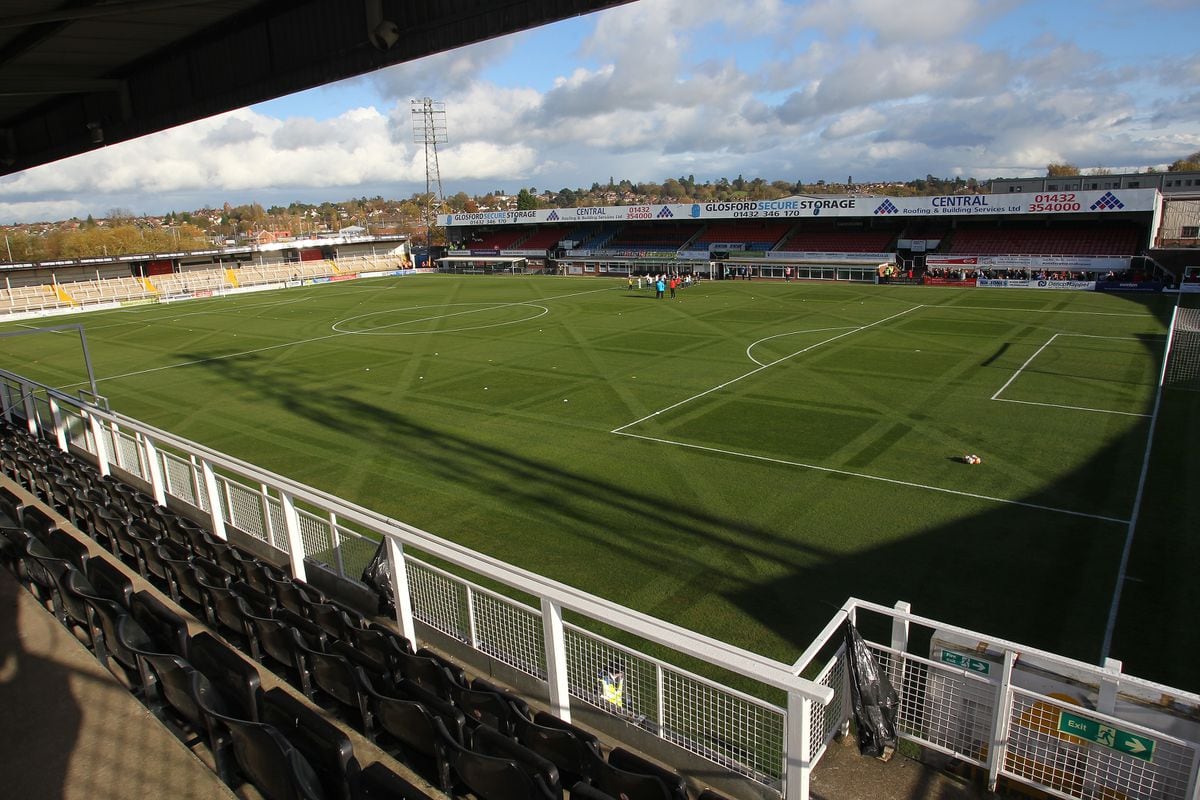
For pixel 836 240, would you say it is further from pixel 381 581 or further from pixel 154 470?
pixel 381 581

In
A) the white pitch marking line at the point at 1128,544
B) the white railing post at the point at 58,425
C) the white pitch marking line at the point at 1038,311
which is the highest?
the white railing post at the point at 58,425

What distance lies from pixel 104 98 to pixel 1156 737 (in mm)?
16575

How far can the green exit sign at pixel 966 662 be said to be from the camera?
5.29m

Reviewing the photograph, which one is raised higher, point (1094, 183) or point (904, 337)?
point (1094, 183)

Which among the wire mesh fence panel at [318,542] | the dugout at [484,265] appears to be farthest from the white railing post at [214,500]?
the dugout at [484,265]

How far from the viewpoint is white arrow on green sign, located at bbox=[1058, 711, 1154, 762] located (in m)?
4.48

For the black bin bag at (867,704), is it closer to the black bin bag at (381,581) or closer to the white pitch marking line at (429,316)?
the black bin bag at (381,581)

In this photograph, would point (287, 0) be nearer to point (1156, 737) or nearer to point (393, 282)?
point (1156, 737)

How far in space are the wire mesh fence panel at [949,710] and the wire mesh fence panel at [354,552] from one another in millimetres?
5518

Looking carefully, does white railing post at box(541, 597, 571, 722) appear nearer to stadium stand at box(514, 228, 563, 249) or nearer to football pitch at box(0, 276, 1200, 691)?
football pitch at box(0, 276, 1200, 691)

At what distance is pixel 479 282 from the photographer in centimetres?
6122

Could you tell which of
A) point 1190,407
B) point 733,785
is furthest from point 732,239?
point 733,785

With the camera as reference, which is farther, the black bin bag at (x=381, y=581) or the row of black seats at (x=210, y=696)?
the black bin bag at (x=381, y=581)

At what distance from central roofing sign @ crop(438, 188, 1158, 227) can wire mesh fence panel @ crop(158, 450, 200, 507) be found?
50264 millimetres
